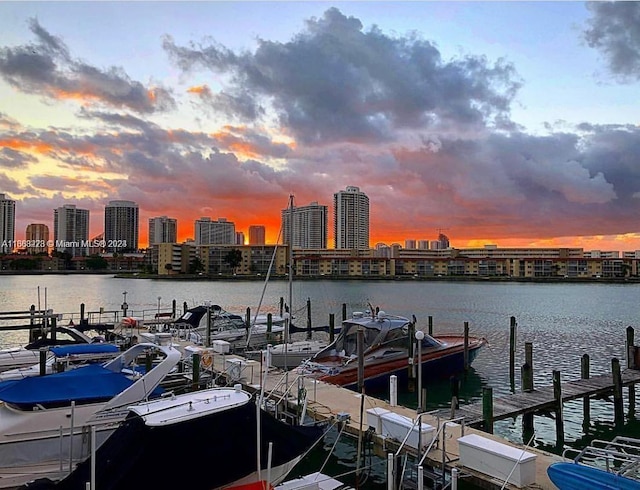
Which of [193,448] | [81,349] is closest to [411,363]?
[81,349]

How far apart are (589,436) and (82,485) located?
1548 cm

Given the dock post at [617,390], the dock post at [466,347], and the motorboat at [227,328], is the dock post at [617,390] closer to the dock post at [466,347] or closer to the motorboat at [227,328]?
the dock post at [466,347]

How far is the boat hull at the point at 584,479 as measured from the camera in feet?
25.4

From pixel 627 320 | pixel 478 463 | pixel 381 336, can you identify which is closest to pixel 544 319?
pixel 627 320

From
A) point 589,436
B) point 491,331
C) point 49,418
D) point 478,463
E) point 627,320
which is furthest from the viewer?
point 627,320

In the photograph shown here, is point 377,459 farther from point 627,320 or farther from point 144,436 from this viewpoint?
point 627,320

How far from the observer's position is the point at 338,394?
14828 mm

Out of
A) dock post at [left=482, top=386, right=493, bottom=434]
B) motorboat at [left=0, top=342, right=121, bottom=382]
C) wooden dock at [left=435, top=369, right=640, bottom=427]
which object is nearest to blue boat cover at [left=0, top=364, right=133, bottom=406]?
motorboat at [left=0, top=342, right=121, bottom=382]

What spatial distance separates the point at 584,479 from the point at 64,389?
A: 9.82 m

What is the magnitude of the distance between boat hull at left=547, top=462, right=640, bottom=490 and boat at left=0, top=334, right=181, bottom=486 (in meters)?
7.71

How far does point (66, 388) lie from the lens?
439 inches

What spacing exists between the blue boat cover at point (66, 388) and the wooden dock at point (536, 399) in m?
7.78

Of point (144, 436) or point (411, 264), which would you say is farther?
point (411, 264)

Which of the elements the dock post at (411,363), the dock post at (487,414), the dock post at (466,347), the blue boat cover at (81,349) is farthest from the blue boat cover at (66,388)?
the dock post at (466,347)
